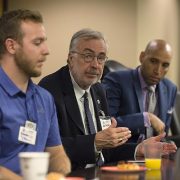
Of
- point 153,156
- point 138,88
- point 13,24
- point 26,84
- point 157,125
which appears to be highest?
point 13,24

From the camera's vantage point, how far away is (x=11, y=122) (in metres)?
2.00

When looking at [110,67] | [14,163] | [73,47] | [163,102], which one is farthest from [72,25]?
[14,163]

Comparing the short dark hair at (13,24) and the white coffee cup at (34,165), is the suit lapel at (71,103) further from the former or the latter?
the white coffee cup at (34,165)

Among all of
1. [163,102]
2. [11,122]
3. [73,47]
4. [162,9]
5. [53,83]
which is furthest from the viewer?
[162,9]

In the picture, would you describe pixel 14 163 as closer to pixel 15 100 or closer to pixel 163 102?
pixel 15 100

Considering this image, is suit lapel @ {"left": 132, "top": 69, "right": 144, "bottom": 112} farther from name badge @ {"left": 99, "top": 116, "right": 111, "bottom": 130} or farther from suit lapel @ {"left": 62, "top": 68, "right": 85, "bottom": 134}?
suit lapel @ {"left": 62, "top": 68, "right": 85, "bottom": 134}

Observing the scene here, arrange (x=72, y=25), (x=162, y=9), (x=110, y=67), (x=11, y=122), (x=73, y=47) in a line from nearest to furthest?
(x=11, y=122)
(x=73, y=47)
(x=110, y=67)
(x=72, y=25)
(x=162, y=9)

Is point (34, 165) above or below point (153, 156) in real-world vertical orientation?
above

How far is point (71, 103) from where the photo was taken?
8.70ft

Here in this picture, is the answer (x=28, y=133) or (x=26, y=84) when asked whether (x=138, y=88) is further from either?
(x=28, y=133)

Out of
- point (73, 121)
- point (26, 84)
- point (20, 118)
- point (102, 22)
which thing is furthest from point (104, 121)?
point (102, 22)

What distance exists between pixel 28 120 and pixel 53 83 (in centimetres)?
62

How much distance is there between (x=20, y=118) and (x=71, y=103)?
0.65 meters

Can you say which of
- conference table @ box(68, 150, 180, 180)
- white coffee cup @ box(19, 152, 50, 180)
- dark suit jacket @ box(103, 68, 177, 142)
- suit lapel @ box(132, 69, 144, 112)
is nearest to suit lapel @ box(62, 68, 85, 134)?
conference table @ box(68, 150, 180, 180)
